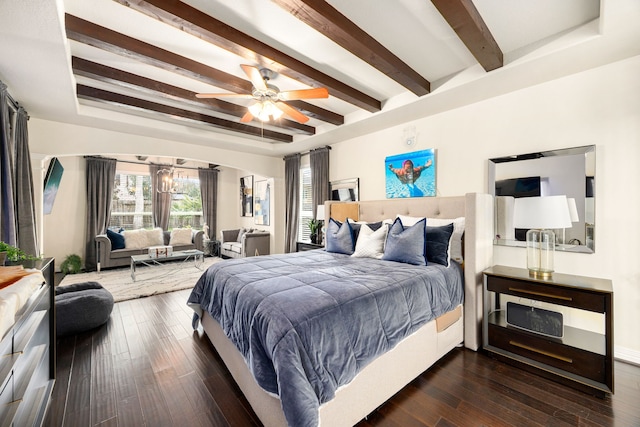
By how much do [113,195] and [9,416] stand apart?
6.64 metres

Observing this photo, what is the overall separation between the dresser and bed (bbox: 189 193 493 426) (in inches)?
39.1

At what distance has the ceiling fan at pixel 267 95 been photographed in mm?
2535

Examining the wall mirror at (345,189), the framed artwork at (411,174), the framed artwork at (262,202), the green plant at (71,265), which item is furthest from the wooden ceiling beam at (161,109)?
the green plant at (71,265)

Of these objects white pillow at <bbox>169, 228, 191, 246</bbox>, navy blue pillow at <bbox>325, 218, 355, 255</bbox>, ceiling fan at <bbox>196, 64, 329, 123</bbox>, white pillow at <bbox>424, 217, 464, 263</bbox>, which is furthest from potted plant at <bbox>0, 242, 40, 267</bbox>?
white pillow at <bbox>169, 228, 191, 246</bbox>

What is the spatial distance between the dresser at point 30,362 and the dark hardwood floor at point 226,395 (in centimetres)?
15

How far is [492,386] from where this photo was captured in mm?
1990

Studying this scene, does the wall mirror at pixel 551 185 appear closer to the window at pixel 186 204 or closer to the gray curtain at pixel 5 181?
the gray curtain at pixel 5 181

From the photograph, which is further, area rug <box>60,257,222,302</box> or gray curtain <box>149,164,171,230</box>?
gray curtain <box>149,164,171,230</box>

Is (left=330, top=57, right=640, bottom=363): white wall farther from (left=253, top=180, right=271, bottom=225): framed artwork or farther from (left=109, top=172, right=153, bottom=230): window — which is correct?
(left=109, top=172, right=153, bottom=230): window

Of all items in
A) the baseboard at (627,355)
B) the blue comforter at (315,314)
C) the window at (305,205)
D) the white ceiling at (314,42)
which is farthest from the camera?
the window at (305,205)

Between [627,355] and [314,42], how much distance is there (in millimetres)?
3842

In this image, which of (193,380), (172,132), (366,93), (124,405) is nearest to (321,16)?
(366,93)

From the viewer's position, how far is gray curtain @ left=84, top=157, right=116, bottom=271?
5789mm

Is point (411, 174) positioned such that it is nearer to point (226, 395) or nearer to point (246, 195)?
point (226, 395)
